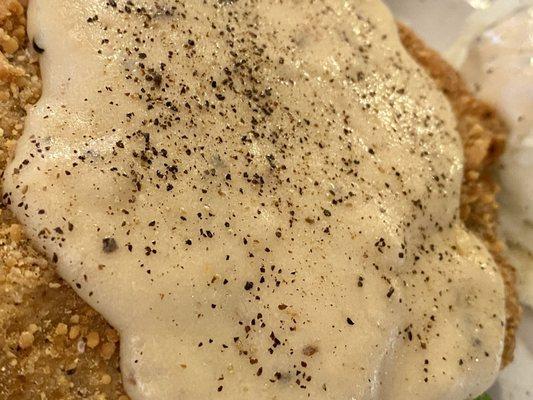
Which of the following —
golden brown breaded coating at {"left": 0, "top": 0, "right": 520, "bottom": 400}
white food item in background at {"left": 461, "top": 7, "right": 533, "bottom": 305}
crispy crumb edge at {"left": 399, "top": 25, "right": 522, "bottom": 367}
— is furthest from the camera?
white food item in background at {"left": 461, "top": 7, "right": 533, "bottom": 305}

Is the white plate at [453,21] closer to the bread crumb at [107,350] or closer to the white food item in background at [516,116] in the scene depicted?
the white food item in background at [516,116]

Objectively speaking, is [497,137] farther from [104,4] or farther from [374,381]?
[104,4]

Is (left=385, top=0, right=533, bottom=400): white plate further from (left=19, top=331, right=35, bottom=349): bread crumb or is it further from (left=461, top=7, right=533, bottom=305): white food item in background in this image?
(left=19, top=331, right=35, bottom=349): bread crumb

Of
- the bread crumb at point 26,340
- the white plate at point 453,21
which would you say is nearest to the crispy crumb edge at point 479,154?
the white plate at point 453,21

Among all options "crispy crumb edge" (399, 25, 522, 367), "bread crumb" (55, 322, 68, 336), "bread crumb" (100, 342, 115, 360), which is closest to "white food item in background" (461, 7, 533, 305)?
"crispy crumb edge" (399, 25, 522, 367)

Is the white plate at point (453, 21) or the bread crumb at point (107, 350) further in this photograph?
the white plate at point (453, 21)

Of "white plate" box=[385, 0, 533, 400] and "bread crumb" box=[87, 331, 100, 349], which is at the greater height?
"white plate" box=[385, 0, 533, 400]

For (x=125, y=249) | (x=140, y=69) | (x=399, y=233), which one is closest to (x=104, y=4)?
(x=140, y=69)
